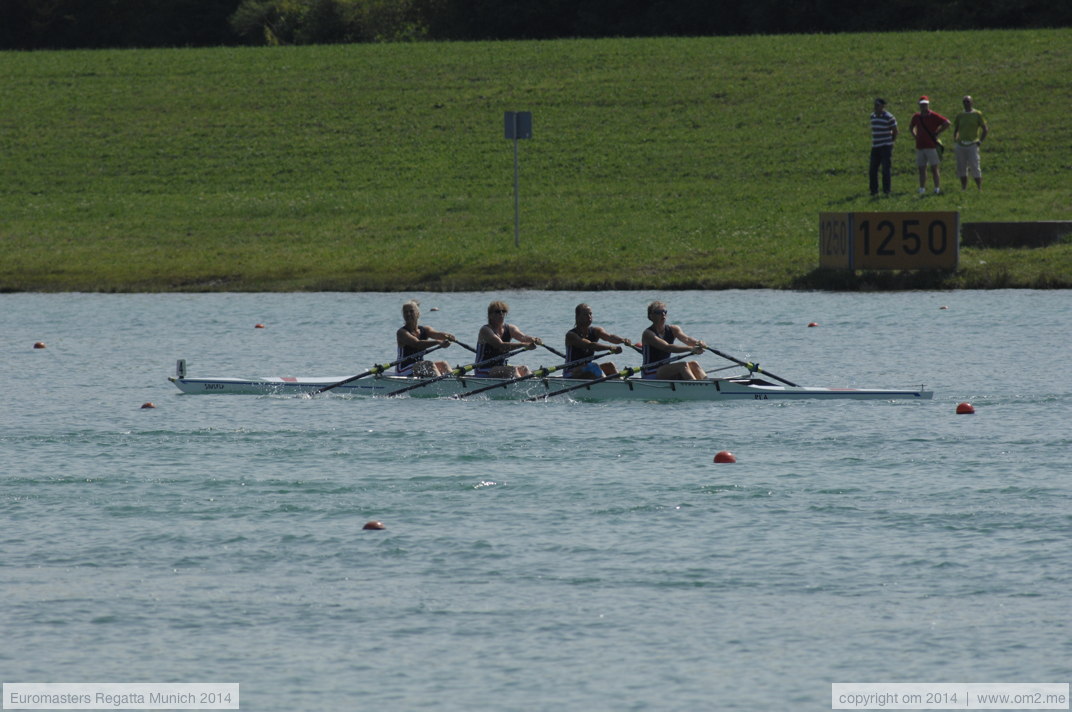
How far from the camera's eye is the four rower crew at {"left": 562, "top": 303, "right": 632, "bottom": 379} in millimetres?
18094

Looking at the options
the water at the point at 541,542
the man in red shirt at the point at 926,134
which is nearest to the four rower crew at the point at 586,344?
the water at the point at 541,542

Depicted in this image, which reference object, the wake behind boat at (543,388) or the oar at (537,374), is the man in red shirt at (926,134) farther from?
the oar at (537,374)

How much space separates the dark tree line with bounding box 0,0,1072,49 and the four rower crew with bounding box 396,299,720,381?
1598 inches

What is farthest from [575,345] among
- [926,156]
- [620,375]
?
[926,156]

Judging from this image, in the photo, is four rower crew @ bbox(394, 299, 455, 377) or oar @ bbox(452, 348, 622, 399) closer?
oar @ bbox(452, 348, 622, 399)

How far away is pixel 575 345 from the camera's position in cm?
1822

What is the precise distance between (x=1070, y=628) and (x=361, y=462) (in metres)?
7.00

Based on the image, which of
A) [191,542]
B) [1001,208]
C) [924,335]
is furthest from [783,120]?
[191,542]

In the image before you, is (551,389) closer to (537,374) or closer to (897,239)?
(537,374)

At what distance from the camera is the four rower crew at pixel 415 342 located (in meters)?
18.7

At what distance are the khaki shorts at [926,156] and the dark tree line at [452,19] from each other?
80.0 feet

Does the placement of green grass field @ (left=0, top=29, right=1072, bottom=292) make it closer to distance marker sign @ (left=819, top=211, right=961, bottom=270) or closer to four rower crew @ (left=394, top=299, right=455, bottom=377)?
distance marker sign @ (left=819, top=211, right=961, bottom=270)

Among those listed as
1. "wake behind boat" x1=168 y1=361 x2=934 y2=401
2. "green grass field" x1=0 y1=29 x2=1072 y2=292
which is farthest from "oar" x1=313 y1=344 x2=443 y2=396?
"green grass field" x1=0 y1=29 x2=1072 y2=292

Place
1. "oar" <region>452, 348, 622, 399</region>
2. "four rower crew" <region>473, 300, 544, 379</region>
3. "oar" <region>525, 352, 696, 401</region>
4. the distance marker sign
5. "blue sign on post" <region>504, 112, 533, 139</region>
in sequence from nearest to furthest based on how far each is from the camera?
"oar" <region>525, 352, 696, 401</region>, "oar" <region>452, 348, 622, 399</region>, "four rower crew" <region>473, 300, 544, 379</region>, the distance marker sign, "blue sign on post" <region>504, 112, 533, 139</region>
